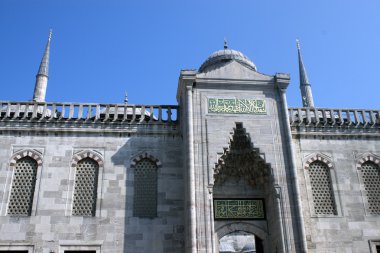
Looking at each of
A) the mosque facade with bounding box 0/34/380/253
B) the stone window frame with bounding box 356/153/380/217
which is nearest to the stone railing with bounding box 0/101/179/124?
the mosque facade with bounding box 0/34/380/253

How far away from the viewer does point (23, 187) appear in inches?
510

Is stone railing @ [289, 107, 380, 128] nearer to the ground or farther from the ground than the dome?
nearer to the ground

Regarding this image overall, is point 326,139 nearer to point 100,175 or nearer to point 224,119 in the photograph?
point 224,119

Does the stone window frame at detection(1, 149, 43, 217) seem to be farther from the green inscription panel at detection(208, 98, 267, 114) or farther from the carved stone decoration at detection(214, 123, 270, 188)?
the green inscription panel at detection(208, 98, 267, 114)

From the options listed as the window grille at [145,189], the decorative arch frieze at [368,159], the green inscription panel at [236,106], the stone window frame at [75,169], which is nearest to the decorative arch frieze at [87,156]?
the stone window frame at [75,169]

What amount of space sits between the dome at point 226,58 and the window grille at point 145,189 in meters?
5.78

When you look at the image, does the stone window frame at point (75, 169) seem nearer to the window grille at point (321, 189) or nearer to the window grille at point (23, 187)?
the window grille at point (23, 187)

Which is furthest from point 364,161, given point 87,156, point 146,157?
point 87,156

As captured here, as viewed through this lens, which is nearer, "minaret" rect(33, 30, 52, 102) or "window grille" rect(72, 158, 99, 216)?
"window grille" rect(72, 158, 99, 216)

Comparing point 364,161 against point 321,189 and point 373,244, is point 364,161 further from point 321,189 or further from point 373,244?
point 373,244

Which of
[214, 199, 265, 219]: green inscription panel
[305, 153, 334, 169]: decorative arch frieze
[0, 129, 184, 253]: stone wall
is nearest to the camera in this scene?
[0, 129, 184, 253]: stone wall

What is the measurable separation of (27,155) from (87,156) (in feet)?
6.55

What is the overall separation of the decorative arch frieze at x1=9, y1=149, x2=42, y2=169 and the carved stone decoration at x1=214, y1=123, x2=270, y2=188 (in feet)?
19.8

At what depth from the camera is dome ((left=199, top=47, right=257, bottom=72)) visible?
56.6 feet
